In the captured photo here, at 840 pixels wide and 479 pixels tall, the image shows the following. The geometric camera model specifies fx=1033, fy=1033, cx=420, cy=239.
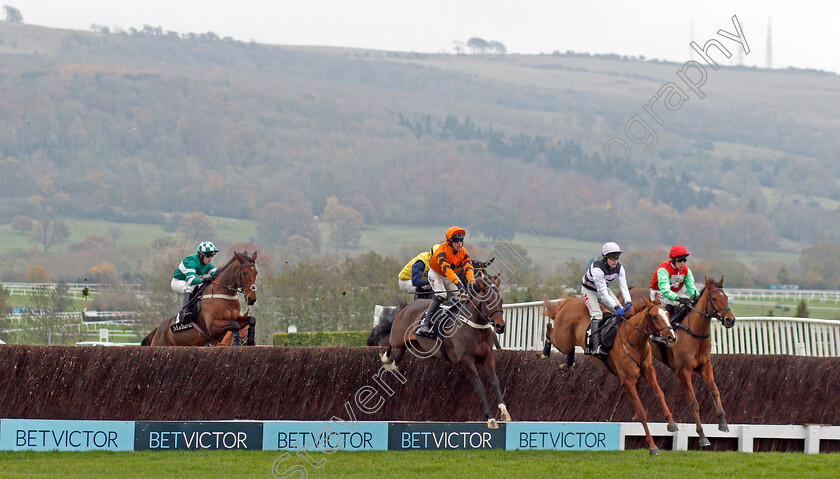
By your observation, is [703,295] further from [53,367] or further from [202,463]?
[53,367]

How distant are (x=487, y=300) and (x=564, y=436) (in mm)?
1800

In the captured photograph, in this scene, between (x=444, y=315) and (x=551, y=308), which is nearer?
(x=444, y=315)

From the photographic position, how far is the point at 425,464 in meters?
10.4

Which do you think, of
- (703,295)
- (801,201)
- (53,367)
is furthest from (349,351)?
(801,201)

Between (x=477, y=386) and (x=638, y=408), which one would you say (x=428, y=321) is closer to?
(x=477, y=386)

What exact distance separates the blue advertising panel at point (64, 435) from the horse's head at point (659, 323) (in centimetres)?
568

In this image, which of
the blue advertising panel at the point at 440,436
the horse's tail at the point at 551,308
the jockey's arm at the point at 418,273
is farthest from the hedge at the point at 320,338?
the blue advertising panel at the point at 440,436

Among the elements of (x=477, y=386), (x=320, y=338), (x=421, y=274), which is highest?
(x=421, y=274)

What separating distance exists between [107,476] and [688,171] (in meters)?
162

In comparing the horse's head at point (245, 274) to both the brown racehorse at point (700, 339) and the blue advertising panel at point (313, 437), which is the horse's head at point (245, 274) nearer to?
the blue advertising panel at point (313, 437)

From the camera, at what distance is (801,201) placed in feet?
490

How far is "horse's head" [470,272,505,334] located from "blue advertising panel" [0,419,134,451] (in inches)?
156

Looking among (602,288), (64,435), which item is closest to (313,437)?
(64,435)

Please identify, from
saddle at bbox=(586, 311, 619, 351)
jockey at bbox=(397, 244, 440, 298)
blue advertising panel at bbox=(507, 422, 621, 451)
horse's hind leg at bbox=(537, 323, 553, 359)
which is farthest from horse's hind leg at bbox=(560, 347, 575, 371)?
jockey at bbox=(397, 244, 440, 298)
